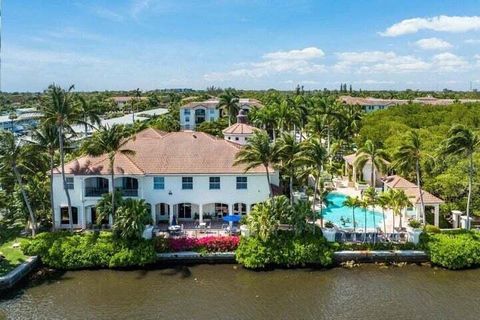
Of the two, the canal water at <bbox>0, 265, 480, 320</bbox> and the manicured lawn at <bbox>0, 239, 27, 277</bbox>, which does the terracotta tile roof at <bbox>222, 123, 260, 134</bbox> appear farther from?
the manicured lawn at <bbox>0, 239, 27, 277</bbox>

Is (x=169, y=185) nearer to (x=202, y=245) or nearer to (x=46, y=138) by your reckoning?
(x=202, y=245)

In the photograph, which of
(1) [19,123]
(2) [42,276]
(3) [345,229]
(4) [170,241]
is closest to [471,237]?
(3) [345,229]

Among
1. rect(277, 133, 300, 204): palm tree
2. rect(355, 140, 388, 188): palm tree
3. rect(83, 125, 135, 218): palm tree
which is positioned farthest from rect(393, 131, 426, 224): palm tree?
rect(83, 125, 135, 218): palm tree

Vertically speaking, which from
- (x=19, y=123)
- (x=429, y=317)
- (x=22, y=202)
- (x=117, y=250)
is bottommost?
(x=429, y=317)

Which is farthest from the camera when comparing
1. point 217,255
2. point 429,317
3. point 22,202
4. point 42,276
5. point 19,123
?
point 19,123

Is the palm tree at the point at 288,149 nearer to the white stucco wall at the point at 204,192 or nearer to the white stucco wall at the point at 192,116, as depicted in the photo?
the white stucco wall at the point at 204,192

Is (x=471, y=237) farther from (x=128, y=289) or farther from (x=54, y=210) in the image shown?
(x=54, y=210)

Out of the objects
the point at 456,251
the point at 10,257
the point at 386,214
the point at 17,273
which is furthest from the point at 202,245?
the point at 386,214
